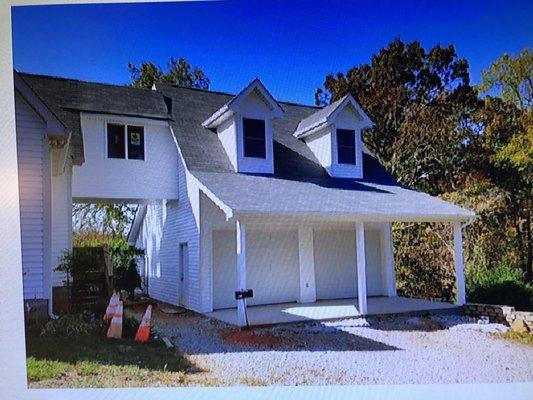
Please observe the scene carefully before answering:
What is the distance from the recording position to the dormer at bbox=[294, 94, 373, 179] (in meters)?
6.12

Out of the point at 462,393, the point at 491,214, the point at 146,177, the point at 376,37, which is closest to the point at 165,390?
the point at 462,393

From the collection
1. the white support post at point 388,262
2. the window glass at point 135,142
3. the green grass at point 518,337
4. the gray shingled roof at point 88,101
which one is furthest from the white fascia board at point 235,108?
the green grass at point 518,337

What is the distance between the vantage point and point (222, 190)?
5.14 meters

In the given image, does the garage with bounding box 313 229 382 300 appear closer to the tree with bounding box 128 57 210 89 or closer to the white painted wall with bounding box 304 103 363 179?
the white painted wall with bounding box 304 103 363 179

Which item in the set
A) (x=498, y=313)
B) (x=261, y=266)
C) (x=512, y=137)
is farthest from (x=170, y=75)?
(x=498, y=313)

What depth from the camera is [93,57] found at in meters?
4.10

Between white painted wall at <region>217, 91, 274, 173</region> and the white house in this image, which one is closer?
the white house

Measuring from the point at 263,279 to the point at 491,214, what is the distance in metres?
2.82

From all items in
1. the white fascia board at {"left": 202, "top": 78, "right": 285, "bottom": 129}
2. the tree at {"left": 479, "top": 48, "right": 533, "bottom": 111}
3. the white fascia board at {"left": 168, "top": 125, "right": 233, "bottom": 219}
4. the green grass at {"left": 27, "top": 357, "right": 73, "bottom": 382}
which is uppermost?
the white fascia board at {"left": 202, "top": 78, "right": 285, "bottom": 129}

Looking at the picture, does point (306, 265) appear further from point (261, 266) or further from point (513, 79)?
point (513, 79)

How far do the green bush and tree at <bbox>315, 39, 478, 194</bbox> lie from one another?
1.10m

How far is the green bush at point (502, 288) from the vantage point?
468cm

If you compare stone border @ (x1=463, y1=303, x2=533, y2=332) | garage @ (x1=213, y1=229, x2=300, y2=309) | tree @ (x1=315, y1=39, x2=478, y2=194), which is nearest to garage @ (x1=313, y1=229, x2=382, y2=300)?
garage @ (x1=213, y1=229, x2=300, y2=309)

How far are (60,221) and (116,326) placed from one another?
1055 mm
